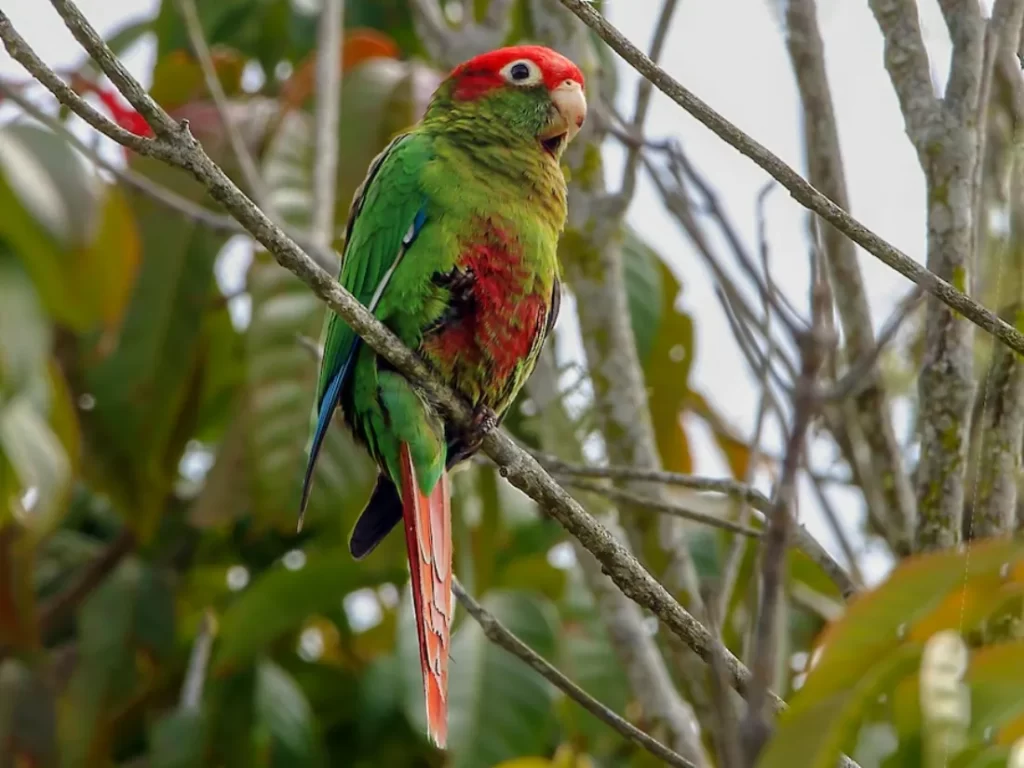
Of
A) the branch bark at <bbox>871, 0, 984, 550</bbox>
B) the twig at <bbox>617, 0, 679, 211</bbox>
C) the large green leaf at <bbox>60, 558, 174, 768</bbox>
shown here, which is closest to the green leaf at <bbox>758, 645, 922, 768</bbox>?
the branch bark at <bbox>871, 0, 984, 550</bbox>

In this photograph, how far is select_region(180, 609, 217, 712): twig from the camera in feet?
11.0

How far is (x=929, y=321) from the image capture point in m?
2.22

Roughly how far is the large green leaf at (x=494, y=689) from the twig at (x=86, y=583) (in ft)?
3.33

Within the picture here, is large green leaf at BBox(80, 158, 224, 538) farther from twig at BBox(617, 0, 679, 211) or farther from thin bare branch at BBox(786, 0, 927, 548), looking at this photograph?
thin bare branch at BBox(786, 0, 927, 548)

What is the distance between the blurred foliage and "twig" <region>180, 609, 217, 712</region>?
0.15ft

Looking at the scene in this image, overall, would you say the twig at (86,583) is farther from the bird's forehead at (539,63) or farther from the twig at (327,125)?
the bird's forehead at (539,63)

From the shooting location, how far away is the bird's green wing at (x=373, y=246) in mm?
2389

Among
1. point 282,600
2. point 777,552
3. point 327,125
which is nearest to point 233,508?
point 282,600

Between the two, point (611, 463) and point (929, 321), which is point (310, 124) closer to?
point (611, 463)

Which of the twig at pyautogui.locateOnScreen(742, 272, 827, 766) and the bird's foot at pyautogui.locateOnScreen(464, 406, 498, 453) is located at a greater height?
the twig at pyautogui.locateOnScreen(742, 272, 827, 766)

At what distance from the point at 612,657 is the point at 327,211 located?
1279 millimetres

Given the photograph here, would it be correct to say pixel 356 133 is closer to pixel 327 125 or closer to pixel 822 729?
pixel 327 125

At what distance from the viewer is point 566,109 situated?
2.66 metres

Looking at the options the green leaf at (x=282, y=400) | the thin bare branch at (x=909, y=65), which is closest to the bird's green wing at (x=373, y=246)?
the green leaf at (x=282, y=400)
